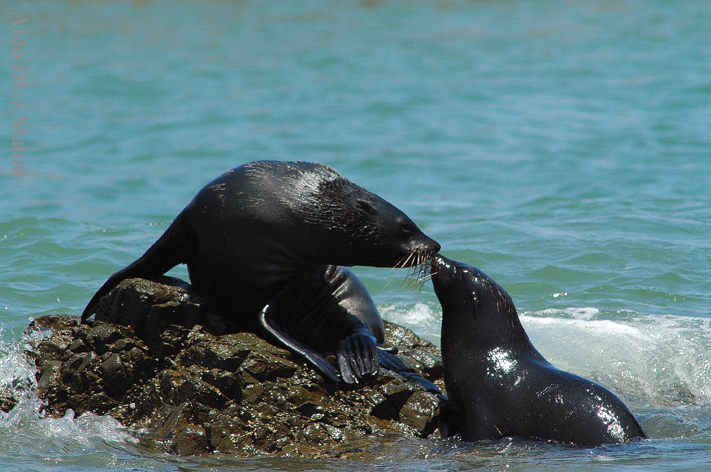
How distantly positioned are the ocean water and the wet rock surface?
0.16 meters

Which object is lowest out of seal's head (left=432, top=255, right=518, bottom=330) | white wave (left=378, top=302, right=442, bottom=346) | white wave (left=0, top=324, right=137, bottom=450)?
white wave (left=0, top=324, right=137, bottom=450)

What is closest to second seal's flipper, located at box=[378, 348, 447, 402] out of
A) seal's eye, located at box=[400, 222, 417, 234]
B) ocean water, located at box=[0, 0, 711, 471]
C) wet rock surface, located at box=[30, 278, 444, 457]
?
wet rock surface, located at box=[30, 278, 444, 457]

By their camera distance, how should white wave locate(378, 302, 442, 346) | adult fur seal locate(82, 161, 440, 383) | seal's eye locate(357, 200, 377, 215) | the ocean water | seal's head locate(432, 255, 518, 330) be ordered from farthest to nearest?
white wave locate(378, 302, 442, 346) → the ocean water → seal's head locate(432, 255, 518, 330) → seal's eye locate(357, 200, 377, 215) → adult fur seal locate(82, 161, 440, 383)

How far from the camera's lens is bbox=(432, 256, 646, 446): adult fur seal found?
543 centimetres

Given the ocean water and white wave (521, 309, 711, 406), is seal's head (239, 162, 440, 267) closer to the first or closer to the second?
the ocean water

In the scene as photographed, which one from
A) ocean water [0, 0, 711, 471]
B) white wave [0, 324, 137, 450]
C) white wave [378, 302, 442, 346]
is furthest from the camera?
white wave [378, 302, 442, 346]

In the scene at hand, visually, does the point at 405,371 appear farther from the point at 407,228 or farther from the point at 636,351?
the point at 636,351

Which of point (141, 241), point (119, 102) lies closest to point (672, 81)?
point (119, 102)

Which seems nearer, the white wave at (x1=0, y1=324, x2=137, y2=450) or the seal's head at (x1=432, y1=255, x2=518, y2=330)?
the white wave at (x1=0, y1=324, x2=137, y2=450)

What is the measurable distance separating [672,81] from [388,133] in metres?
7.38

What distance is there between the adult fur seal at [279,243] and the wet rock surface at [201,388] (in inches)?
6.3

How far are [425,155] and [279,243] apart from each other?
34.8ft

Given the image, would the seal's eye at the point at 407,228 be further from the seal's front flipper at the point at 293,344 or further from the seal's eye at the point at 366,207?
the seal's front flipper at the point at 293,344

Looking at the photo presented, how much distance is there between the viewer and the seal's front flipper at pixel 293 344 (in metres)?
5.63
